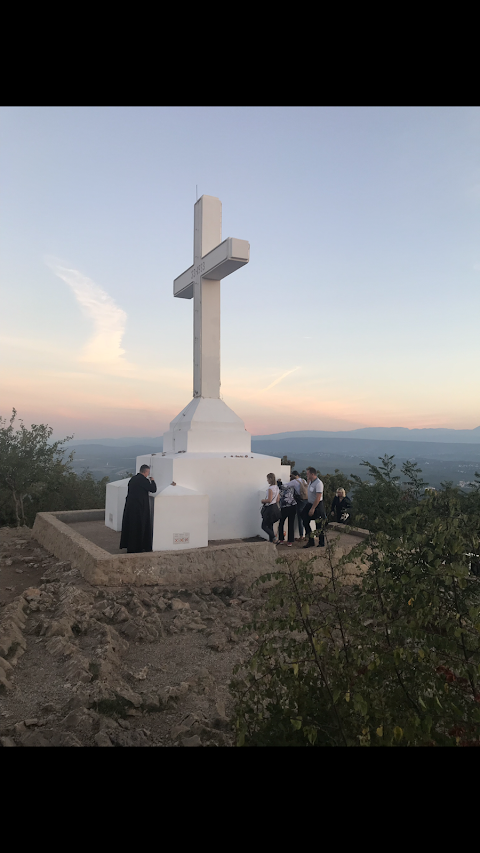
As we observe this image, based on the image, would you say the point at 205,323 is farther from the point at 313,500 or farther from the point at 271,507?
the point at 313,500

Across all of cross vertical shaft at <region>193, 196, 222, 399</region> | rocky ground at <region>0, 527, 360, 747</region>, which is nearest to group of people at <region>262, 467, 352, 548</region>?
rocky ground at <region>0, 527, 360, 747</region>

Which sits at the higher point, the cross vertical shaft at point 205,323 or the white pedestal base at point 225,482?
the cross vertical shaft at point 205,323

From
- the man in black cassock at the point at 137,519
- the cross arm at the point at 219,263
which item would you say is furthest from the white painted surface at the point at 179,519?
the cross arm at the point at 219,263

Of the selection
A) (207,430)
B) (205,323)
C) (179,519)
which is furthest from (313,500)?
(205,323)

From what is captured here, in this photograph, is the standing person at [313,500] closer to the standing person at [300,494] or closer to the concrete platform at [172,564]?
the standing person at [300,494]

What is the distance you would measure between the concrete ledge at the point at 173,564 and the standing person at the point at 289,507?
1102 mm

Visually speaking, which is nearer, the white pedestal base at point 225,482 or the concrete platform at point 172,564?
the concrete platform at point 172,564

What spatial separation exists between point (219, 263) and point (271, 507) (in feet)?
15.2

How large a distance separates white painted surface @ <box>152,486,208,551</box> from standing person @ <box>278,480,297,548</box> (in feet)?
4.87

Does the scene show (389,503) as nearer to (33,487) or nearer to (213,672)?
(213,672)

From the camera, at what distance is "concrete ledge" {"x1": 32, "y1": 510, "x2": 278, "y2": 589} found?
6.99 metres

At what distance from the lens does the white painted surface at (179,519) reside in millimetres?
8031

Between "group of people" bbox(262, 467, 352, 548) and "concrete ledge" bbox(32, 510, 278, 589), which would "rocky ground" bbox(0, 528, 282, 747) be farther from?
"group of people" bbox(262, 467, 352, 548)

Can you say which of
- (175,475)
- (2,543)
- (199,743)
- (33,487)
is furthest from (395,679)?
(33,487)
